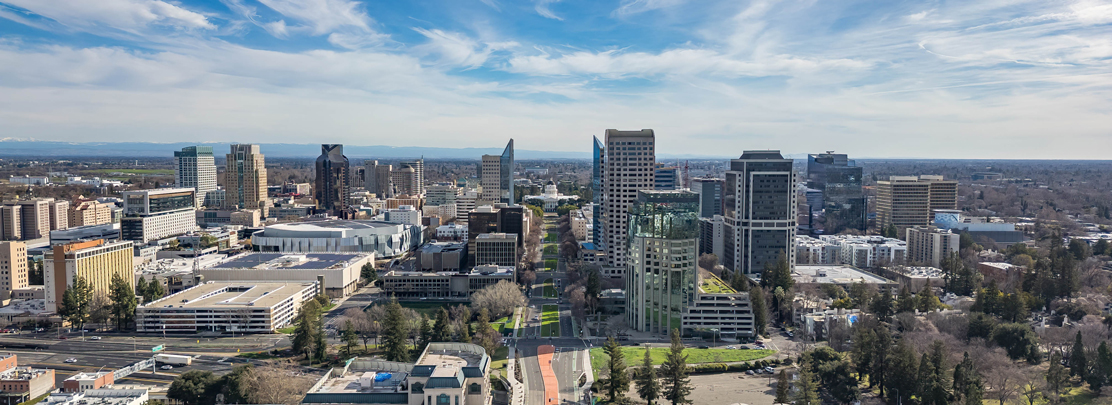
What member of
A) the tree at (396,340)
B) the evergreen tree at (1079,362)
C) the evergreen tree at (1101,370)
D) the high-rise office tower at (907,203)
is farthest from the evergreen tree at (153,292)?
the high-rise office tower at (907,203)

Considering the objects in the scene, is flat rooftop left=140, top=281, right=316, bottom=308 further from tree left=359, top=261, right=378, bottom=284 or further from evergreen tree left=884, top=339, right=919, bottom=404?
evergreen tree left=884, top=339, right=919, bottom=404

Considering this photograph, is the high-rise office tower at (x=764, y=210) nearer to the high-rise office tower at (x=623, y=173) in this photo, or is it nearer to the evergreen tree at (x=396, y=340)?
the high-rise office tower at (x=623, y=173)

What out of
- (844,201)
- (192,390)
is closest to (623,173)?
(844,201)

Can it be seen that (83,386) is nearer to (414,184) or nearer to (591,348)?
(591,348)

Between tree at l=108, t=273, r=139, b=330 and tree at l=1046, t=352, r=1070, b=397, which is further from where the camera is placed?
tree at l=108, t=273, r=139, b=330

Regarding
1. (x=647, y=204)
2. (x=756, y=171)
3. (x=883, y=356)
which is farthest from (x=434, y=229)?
(x=883, y=356)

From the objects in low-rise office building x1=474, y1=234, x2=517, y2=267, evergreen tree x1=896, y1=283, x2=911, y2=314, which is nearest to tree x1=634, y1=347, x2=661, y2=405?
evergreen tree x1=896, y1=283, x2=911, y2=314
